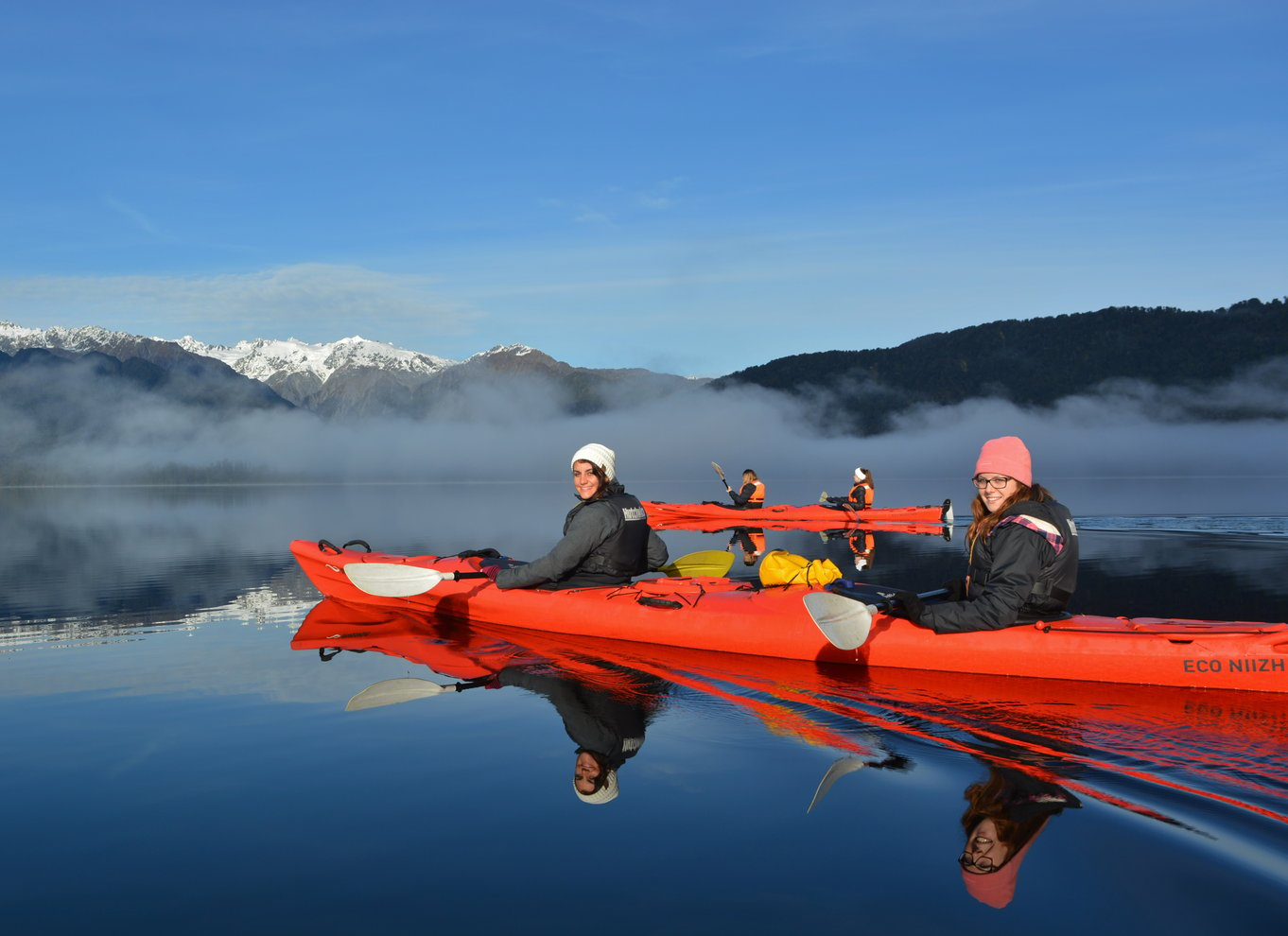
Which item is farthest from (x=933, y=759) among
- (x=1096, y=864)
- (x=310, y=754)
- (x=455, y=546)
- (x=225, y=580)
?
(x=455, y=546)

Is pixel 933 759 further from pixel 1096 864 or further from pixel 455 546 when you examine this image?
pixel 455 546

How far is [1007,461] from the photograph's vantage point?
721cm

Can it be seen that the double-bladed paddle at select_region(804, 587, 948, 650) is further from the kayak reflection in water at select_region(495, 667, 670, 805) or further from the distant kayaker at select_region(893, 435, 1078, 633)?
the kayak reflection in water at select_region(495, 667, 670, 805)

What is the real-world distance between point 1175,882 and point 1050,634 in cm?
372

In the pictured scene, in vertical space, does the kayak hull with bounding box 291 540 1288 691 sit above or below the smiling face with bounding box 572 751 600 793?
above

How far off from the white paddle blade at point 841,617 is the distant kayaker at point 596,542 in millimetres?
2694

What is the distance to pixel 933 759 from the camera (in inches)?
237

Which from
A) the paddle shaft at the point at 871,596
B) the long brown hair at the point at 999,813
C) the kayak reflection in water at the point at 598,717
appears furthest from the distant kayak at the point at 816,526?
the long brown hair at the point at 999,813

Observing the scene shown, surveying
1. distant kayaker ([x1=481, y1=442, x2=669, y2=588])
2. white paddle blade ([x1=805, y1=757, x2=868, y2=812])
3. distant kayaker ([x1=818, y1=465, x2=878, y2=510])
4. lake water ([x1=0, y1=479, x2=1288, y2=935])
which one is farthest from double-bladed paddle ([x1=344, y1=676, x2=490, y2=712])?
distant kayaker ([x1=818, y1=465, x2=878, y2=510])

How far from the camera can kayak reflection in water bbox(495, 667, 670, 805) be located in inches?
230

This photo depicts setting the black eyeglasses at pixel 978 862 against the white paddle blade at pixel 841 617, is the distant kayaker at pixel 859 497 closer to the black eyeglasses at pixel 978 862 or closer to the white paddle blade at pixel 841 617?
the white paddle blade at pixel 841 617

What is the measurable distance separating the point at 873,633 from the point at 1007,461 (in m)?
2.03

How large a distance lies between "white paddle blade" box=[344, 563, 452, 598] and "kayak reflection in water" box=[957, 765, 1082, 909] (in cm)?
697

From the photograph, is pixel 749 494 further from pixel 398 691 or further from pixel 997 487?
pixel 997 487
